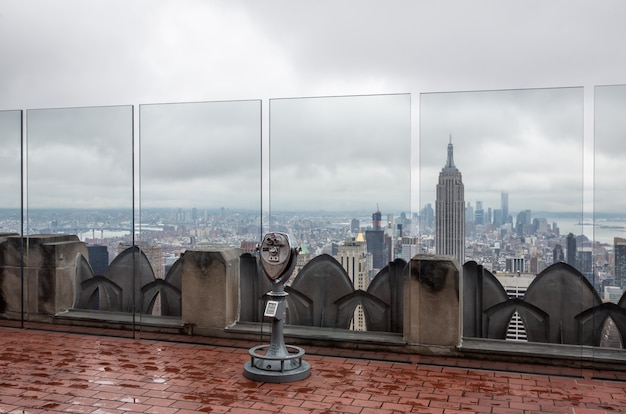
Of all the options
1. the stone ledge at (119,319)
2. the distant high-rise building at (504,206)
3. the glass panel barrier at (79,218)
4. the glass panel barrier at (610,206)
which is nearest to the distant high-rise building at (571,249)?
the glass panel barrier at (610,206)

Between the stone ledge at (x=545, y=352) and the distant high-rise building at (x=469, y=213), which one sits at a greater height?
the distant high-rise building at (x=469, y=213)

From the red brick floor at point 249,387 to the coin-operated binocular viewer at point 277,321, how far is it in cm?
8

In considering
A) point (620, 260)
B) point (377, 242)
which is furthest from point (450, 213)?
point (620, 260)

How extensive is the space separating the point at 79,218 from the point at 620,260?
545 centimetres

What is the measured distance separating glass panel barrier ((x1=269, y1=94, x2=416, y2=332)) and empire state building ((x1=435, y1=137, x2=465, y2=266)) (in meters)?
0.27

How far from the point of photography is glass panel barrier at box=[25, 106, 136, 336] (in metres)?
6.11

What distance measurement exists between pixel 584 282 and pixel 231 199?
11.1 ft

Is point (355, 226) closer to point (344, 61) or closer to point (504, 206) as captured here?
point (504, 206)

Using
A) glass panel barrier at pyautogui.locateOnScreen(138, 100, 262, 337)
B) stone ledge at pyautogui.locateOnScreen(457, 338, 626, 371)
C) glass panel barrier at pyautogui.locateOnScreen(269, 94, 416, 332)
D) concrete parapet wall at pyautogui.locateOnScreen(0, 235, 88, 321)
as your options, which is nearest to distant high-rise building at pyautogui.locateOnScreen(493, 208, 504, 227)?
glass panel barrier at pyautogui.locateOnScreen(269, 94, 416, 332)

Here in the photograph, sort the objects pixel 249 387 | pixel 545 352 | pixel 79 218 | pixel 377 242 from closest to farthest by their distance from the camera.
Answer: pixel 249 387 → pixel 545 352 → pixel 377 242 → pixel 79 218

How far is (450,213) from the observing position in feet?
16.9

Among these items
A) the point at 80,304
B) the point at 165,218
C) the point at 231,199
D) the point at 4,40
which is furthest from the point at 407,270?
the point at 4,40

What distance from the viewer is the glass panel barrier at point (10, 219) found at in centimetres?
652

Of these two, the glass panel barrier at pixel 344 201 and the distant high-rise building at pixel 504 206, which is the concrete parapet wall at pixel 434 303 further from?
the distant high-rise building at pixel 504 206
